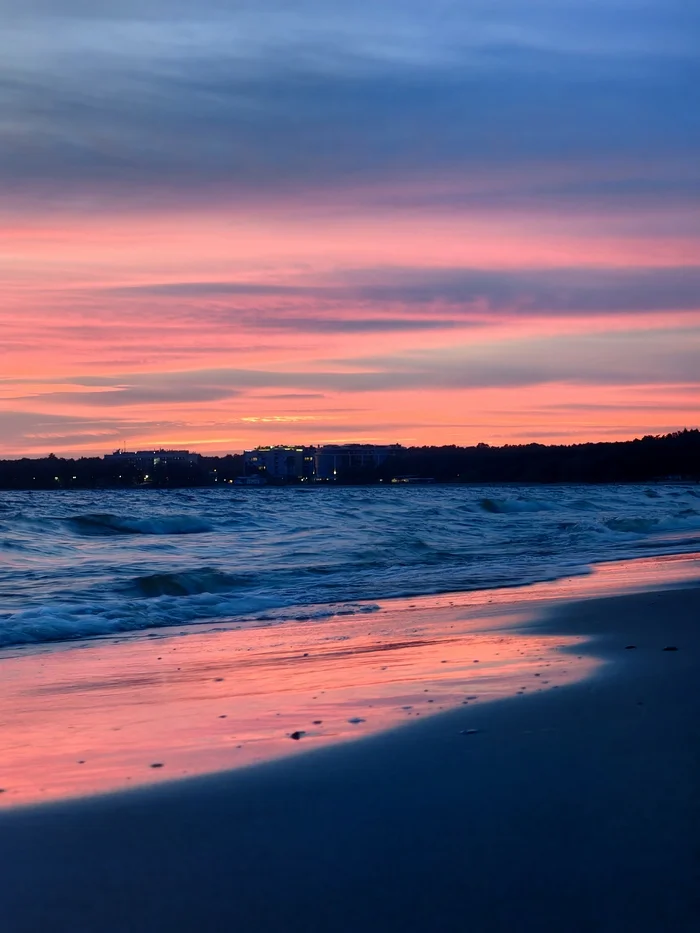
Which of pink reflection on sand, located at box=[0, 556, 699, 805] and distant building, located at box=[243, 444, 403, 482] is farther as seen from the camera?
distant building, located at box=[243, 444, 403, 482]

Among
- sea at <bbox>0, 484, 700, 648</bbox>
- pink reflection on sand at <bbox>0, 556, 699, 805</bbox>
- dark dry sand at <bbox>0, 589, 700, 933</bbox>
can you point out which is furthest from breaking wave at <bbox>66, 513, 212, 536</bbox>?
dark dry sand at <bbox>0, 589, 700, 933</bbox>

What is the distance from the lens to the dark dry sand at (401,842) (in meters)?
2.45

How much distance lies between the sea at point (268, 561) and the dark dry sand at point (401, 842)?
5128 millimetres

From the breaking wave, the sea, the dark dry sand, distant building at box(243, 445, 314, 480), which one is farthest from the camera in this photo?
distant building at box(243, 445, 314, 480)

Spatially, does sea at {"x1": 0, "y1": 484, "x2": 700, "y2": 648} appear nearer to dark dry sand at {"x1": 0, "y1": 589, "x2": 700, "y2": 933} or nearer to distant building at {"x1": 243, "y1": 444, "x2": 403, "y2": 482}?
dark dry sand at {"x1": 0, "y1": 589, "x2": 700, "y2": 933}

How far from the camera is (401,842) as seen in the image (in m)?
2.88

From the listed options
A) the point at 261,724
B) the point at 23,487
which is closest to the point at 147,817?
the point at 261,724

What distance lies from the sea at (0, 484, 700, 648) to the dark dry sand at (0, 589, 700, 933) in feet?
16.8

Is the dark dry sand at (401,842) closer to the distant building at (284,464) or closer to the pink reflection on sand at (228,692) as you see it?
the pink reflection on sand at (228,692)

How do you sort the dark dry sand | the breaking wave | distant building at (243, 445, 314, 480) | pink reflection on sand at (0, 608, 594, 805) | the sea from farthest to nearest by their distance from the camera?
distant building at (243, 445, 314, 480) < the breaking wave < the sea < pink reflection on sand at (0, 608, 594, 805) < the dark dry sand

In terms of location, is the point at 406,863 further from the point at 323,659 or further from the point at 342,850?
the point at 323,659

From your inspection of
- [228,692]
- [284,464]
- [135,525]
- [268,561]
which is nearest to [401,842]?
[228,692]

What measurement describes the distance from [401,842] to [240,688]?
106 inches

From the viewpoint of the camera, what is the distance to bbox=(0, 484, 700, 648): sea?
31.8ft
